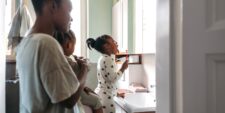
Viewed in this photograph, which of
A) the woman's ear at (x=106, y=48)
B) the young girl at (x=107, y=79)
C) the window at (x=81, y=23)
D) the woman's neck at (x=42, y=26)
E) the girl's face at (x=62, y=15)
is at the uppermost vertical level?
the window at (x=81, y=23)

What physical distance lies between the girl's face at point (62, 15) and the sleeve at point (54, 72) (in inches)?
5.3

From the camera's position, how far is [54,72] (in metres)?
0.87

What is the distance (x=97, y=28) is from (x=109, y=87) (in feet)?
5.82

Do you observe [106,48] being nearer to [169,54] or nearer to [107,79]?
[107,79]

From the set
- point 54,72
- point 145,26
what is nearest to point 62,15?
point 54,72

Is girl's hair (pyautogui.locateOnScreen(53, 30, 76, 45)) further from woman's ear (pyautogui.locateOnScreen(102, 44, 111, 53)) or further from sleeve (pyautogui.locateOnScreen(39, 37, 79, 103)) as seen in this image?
woman's ear (pyautogui.locateOnScreen(102, 44, 111, 53))

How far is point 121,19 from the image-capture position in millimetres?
2812

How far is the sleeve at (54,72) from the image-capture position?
0.87 metres

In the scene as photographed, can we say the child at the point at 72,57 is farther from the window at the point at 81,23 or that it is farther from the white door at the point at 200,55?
the window at the point at 81,23

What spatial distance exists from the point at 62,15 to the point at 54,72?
0.89 ft

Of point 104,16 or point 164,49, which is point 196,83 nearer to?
point 164,49

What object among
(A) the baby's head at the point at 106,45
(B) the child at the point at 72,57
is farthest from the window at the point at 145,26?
(B) the child at the point at 72,57

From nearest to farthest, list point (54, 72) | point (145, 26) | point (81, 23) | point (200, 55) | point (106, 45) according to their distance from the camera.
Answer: point (200, 55) → point (54, 72) → point (106, 45) → point (145, 26) → point (81, 23)

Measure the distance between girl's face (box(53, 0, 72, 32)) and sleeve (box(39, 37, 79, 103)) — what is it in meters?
0.13
